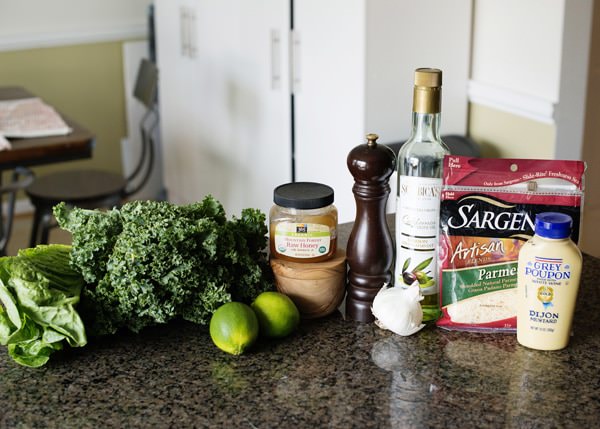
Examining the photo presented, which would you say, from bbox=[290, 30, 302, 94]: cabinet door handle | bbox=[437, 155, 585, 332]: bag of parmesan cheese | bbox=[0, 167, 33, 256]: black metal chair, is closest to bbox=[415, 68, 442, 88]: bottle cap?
bbox=[437, 155, 585, 332]: bag of parmesan cheese

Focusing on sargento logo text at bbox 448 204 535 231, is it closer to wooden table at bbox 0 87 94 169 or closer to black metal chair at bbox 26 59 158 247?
wooden table at bbox 0 87 94 169

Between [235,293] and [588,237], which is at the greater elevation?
[235,293]

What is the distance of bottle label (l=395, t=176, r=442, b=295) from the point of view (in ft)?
4.46

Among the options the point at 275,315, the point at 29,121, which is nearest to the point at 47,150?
the point at 29,121

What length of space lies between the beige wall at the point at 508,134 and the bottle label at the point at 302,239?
1344mm

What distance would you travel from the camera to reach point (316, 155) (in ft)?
9.87

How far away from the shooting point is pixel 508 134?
2.74 m

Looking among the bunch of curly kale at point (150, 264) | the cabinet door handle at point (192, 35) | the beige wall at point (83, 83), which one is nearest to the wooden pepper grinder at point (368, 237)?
the bunch of curly kale at point (150, 264)

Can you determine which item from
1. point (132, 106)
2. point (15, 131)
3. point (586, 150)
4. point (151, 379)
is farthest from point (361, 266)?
point (132, 106)

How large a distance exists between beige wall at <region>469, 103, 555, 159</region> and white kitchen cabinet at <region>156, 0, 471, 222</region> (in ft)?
0.19

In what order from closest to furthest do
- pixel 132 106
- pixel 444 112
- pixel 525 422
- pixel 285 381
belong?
1. pixel 525 422
2. pixel 285 381
3. pixel 444 112
4. pixel 132 106

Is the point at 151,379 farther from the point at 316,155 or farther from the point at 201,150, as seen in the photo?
the point at 201,150

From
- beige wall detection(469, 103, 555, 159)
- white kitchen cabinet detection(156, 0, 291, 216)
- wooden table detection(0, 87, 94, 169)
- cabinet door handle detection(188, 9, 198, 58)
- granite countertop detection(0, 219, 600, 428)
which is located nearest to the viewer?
granite countertop detection(0, 219, 600, 428)

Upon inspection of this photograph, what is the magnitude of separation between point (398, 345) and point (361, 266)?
14 cm
